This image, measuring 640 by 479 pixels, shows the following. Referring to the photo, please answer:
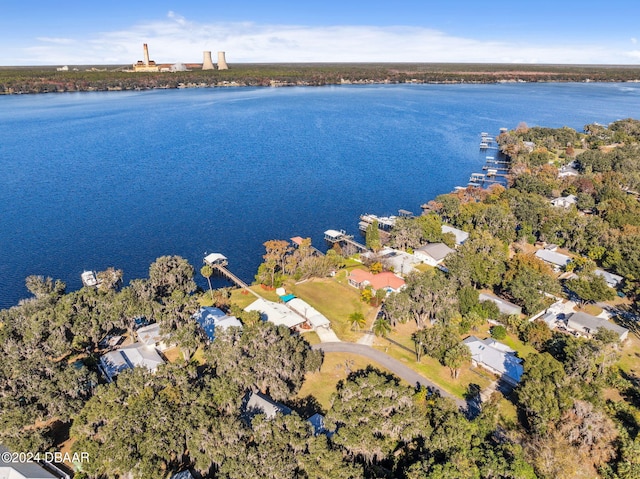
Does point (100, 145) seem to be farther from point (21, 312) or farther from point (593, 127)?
point (593, 127)

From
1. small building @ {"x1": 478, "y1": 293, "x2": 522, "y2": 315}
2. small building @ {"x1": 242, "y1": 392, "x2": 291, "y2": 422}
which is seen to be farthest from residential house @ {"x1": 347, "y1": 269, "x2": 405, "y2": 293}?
small building @ {"x1": 242, "y1": 392, "x2": 291, "y2": 422}

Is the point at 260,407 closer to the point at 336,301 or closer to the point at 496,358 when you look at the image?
the point at 336,301

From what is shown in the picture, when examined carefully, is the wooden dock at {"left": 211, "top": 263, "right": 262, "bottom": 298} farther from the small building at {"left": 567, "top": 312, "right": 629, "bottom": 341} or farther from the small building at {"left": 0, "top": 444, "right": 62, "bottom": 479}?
the small building at {"left": 567, "top": 312, "right": 629, "bottom": 341}

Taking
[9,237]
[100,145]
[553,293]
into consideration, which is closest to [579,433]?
[553,293]

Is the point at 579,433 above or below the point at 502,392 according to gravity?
above

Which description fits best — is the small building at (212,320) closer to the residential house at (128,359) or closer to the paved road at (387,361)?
the residential house at (128,359)

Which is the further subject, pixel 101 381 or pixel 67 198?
pixel 67 198
